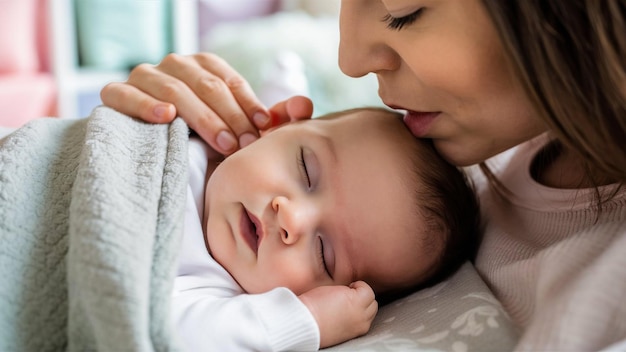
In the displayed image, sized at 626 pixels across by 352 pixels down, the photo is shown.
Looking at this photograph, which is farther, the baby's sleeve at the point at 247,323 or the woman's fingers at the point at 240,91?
the woman's fingers at the point at 240,91

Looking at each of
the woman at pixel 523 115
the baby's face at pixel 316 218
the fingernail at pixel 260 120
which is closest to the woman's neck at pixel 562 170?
the woman at pixel 523 115

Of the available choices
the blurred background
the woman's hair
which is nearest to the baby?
the woman's hair

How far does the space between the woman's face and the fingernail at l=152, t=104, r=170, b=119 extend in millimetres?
289

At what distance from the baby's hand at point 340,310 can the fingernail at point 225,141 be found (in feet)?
1.01

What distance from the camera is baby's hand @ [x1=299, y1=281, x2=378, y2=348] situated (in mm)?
765

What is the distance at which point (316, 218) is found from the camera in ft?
2.85

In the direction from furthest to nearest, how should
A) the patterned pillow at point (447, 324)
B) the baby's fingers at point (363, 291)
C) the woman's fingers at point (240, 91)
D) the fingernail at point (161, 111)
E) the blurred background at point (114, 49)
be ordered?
1. the blurred background at point (114, 49)
2. the woman's fingers at point (240, 91)
3. the fingernail at point (161, 111)
4. the baby's fingers at point (363, 291)
5. the patterned pillow at point (447, 324)

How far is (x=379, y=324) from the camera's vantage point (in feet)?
2.67

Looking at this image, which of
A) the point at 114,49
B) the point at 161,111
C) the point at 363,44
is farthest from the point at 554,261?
the point at 114,49

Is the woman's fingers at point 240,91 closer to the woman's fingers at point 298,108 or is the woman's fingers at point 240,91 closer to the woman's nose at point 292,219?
the woman's fingers at point 298,108

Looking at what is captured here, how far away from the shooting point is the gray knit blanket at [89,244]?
59 cm

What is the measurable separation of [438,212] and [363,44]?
249 millimetres

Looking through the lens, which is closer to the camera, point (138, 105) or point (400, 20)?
point (400, 20)

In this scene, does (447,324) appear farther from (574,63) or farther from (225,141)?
(225,141)
